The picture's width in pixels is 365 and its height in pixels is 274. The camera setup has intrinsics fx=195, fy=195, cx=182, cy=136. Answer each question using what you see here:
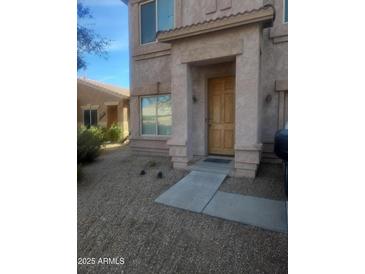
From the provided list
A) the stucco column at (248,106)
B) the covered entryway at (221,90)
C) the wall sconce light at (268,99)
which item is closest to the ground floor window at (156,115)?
the covered entryway at (221,90)

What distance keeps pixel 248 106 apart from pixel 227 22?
1849mm

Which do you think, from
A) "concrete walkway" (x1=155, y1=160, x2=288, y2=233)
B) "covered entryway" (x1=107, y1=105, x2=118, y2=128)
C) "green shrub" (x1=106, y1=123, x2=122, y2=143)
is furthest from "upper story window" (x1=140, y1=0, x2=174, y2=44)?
"covered entryway" (x1=107, y1=105, x2=118, y2=128)

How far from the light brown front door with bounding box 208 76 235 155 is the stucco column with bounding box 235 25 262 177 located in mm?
1099

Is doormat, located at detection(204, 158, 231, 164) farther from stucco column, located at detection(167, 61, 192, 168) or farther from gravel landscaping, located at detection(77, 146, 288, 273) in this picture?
gravel landscaping, located at detection(77, 146, 288, 273)

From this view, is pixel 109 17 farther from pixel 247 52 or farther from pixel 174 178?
pixel 174 178

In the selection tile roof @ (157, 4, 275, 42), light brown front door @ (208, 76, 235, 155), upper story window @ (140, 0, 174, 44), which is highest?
upper story window @ (140, 0, 174, 44)

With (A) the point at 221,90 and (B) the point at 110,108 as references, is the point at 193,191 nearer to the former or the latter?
(A) the point at 221,90

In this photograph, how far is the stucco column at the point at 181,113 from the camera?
4961mm

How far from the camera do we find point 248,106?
13.9 ft

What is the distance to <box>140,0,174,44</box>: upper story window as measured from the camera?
6.47m

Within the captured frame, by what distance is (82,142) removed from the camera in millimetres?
5742
